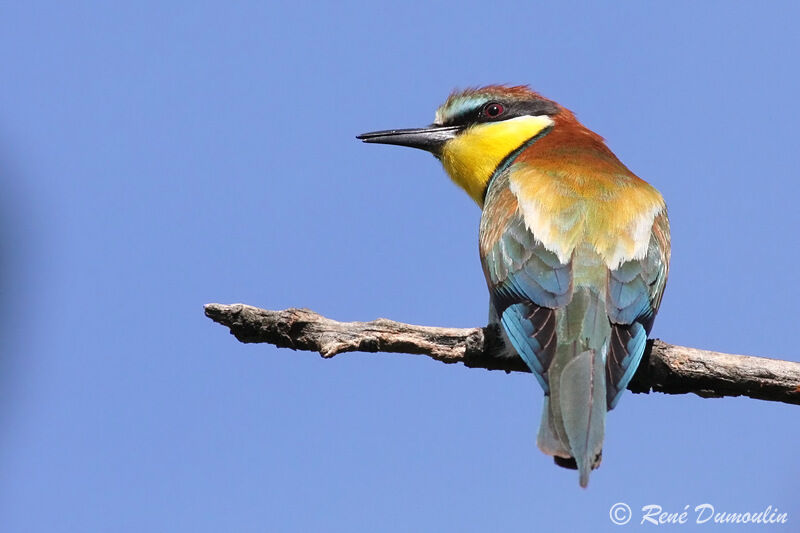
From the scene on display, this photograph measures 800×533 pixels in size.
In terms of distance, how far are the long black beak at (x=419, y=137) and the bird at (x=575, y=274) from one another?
0.57 metres

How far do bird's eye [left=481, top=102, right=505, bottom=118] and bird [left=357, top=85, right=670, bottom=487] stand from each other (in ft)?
1.40

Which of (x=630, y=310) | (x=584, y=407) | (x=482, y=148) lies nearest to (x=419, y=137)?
(x=482, y=148)

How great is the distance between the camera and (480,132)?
4.73m

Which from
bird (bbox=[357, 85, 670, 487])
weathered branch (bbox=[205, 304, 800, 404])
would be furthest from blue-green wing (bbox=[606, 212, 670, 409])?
weathered branch (bbox=[205, 304, 800, 404])

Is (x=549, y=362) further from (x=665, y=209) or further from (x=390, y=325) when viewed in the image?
(x=665, y=209)

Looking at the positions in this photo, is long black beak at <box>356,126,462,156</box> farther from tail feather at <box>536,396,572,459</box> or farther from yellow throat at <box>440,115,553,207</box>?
tail feather at <box>536,396,572,459</box>

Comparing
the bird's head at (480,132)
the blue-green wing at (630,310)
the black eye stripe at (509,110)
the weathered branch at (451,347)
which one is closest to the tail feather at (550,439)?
the blue-green wing at (630,310)

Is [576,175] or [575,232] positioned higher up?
[576,175]

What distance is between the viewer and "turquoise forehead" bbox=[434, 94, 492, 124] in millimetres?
4809

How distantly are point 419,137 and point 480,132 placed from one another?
34cm

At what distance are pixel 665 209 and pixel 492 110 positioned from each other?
1.22 m

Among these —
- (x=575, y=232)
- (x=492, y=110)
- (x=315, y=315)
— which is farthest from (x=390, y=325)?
(x=492, y=110)

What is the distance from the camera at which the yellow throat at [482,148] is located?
4.61 m

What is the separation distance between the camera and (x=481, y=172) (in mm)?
4609
